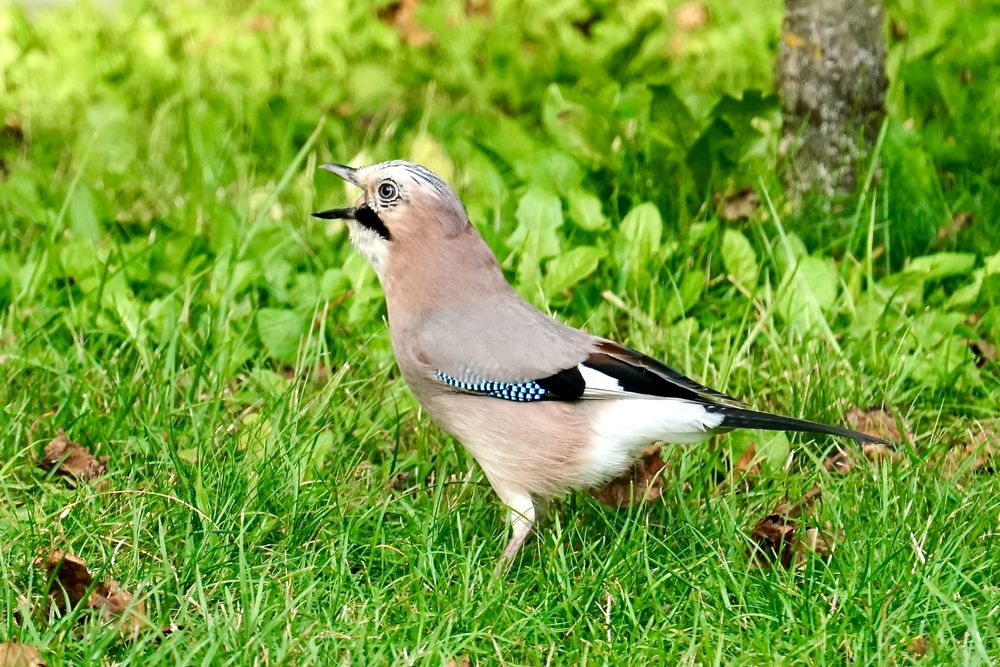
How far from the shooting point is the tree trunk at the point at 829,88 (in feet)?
16.5

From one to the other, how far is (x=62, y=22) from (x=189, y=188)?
7.75 feet

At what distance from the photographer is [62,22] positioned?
23.6 feet

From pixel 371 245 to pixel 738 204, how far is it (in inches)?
67.9

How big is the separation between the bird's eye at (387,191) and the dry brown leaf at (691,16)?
3977 millimetres

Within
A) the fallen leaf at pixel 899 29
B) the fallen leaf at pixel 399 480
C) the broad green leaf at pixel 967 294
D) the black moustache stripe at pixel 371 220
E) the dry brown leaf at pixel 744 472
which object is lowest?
the dry brown leaf at pixel 744 472

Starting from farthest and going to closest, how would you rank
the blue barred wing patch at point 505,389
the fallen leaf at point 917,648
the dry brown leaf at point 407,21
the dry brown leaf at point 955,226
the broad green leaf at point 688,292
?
the dry brown leaf at point 407,21 → the dry brown leaf at point 955,226 → the broad green leaf at point 688,292 → the blue barred wing patch at point 505,389 → the fallen leaf at point 917,648

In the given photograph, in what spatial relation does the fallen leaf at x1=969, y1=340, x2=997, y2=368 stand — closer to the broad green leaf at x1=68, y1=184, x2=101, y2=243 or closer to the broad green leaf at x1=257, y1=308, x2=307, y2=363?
the broad green leaf at x1=257, y1=308, x2=307, y2=363

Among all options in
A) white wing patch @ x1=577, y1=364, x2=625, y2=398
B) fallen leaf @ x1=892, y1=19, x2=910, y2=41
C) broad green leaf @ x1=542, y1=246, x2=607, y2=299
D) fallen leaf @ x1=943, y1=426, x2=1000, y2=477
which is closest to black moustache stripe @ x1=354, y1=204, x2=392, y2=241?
white wing patch @ x1=577, y1=364, x2=625, y2=398

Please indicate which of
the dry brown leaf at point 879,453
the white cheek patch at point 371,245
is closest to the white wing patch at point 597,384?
the white cheek patch at point 371,245

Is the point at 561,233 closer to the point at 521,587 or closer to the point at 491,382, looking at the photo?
the point at 491,382

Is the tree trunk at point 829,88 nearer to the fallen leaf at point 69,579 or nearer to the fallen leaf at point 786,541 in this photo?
the fallen leaf at point 786,541

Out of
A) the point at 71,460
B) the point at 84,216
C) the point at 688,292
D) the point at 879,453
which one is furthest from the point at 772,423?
the point at 84,216

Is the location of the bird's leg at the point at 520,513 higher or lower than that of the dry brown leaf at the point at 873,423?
higher

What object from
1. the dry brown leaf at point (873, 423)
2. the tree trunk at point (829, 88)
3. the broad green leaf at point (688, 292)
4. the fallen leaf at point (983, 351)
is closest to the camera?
the dry brown leaf at point (873, 423)
